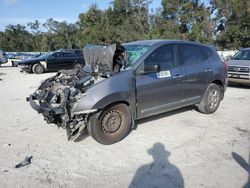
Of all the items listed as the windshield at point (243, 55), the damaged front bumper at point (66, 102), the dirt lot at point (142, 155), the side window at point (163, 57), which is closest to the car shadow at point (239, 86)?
the windshield at point (243, 55)

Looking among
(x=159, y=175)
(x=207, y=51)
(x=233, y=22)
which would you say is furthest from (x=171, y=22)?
(x=159, y=175)

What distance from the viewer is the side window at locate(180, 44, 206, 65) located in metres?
6.94

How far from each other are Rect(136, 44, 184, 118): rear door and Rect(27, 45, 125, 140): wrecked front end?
2.03 feet

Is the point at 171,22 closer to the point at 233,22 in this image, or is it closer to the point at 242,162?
the point at 233,22

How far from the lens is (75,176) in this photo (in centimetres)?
448

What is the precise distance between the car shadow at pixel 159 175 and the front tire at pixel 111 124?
905 millimetres

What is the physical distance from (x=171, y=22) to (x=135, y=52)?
4028 centimetres

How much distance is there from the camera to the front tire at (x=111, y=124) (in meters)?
5.44

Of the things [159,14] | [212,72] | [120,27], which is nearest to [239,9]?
[159,14]

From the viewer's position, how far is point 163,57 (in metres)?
6.44

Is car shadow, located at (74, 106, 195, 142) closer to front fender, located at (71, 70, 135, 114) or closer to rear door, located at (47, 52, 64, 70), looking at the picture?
front fender, located at (71, 70, 135, 114)

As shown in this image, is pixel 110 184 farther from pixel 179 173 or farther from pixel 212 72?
pixel 212 72

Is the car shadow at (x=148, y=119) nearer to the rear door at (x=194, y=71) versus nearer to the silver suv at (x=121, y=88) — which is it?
the silver suv at (x=121, y=88)

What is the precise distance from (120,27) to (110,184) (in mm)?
48935
